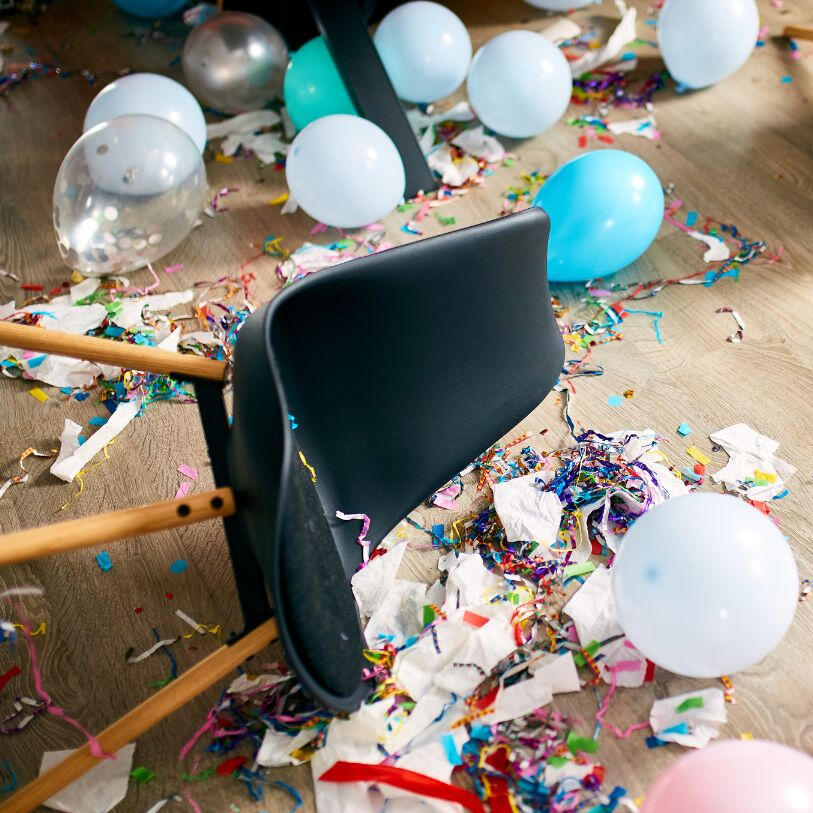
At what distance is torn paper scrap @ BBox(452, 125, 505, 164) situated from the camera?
7.42ft

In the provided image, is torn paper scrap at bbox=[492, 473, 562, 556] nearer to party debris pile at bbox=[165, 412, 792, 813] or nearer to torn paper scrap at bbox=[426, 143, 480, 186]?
party debris pile at bbox=[165, 412, 792, 813]

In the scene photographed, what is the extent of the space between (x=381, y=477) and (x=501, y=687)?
1.12ft

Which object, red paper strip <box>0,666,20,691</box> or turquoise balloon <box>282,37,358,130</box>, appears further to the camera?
turquoise balloon <box>282,37,358,130</box>

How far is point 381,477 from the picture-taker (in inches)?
Result: 51.0

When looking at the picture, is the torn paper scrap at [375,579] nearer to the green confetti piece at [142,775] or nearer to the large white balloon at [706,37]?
the green confetti piece at [142,775]

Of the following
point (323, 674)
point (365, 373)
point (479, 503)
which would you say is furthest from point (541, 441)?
point (323, 674)

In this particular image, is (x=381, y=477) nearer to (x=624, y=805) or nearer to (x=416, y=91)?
(x=624, y=805)

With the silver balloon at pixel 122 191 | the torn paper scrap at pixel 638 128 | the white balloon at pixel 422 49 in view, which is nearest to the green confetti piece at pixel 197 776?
the silver balloon at pixel 122 191

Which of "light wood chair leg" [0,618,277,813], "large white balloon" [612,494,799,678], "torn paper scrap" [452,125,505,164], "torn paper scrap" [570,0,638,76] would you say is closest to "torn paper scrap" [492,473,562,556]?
"large white balloon" [612,494,799,678]

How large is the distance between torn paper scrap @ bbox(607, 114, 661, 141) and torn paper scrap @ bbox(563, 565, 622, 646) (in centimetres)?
140

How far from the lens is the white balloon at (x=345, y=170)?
1859mm

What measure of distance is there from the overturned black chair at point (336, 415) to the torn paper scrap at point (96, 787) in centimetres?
15

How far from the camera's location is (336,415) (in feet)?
3.94

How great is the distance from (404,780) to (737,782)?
1.37 feet
